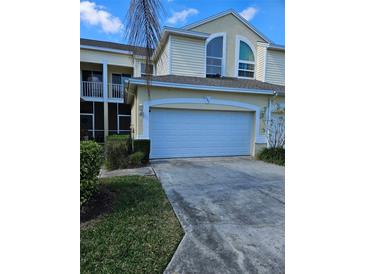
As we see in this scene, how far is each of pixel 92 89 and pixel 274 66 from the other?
41.8ft

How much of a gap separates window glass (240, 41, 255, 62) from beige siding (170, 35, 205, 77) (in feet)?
8.76

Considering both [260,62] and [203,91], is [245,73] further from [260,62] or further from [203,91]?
[203,91]

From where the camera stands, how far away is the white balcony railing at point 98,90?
16205 millimetres

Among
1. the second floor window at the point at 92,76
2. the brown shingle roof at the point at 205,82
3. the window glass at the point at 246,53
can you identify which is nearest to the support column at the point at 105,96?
the second floor window at the point at 92,76

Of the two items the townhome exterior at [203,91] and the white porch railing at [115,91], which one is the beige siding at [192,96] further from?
the white porch railing at [115,91]

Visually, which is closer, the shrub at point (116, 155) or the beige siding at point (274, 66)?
the shrub at point (116, 155)

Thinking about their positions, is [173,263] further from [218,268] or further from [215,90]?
[215,90]

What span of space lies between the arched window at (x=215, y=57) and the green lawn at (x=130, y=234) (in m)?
9.65

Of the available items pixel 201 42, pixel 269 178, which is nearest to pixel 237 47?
pixel 201 42

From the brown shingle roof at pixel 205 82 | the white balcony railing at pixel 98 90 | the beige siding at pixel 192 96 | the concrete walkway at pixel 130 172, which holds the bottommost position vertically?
the concrete walkway at pixel 130 172

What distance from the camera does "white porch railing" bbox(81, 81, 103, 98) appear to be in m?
16.2

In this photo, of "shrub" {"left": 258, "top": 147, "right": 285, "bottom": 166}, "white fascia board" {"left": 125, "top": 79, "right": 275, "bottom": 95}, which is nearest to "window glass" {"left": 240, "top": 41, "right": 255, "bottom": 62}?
"white fascia board" {"left": 125, "top": 79, "right": 275, "bottom": 95}

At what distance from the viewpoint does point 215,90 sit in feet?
31.4

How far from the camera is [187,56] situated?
38.5ft
